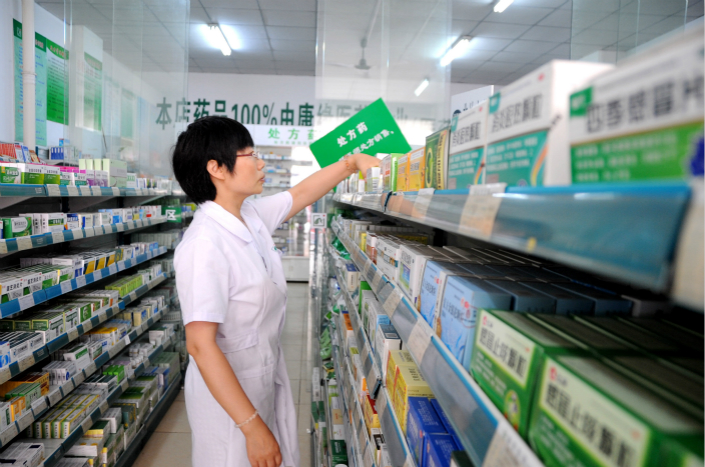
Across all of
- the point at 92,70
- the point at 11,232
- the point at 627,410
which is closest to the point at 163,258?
the point at 92,70

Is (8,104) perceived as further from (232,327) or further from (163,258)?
(232,327)

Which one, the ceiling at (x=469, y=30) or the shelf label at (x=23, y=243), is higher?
the ceiling at (x=469, y=30)

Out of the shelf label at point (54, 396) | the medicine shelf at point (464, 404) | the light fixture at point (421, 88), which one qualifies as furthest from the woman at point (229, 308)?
the light fixture at point (421, 88)

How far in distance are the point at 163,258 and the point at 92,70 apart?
183 cm

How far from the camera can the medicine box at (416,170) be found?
1.23m

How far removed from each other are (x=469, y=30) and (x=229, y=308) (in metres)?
7.10

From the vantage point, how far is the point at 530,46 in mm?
7867

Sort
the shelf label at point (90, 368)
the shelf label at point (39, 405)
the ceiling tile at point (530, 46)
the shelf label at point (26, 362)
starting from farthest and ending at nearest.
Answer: the ceiling tile at point (530, 46)
the shelf label at point (90, 368)
the shelf label at point (39, 405)
the shelf label at point (26, 362)

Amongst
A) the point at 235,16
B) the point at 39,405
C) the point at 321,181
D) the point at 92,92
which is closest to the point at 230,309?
the point at 321,181

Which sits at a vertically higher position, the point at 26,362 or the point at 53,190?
the point at 53,190

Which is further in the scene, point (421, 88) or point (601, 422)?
point (421, 88)

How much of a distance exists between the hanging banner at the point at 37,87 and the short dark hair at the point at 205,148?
4.22m

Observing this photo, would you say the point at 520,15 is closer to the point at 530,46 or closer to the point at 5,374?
the point at 530,46

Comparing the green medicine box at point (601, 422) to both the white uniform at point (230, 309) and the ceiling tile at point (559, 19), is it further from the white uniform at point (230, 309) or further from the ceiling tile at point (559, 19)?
the ceiling tile at point (559, 19)
